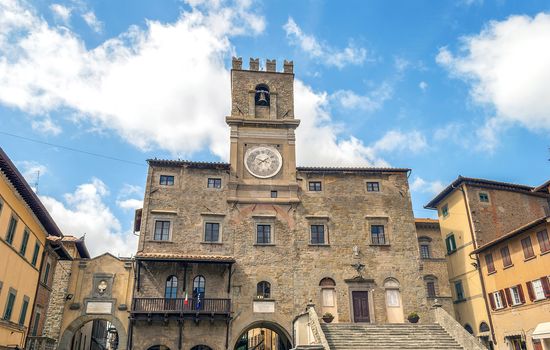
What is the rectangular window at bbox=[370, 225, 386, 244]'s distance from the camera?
2891 cm

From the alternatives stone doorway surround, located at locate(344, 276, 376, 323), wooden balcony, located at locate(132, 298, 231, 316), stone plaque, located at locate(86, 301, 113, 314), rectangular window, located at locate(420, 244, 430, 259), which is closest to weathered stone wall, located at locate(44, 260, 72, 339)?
stone plaque, located at locate(86, 301, 113, 314)

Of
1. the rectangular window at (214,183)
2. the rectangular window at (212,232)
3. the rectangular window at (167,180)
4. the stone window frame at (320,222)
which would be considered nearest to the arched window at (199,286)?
the rectangular window at (212,232)

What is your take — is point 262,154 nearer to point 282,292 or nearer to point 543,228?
point 282,292

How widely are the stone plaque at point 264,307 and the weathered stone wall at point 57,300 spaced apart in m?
11.3

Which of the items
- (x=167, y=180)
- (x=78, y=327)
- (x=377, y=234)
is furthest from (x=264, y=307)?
(x=78, y=327)

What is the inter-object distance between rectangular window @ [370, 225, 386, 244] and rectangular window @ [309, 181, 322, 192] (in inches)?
173

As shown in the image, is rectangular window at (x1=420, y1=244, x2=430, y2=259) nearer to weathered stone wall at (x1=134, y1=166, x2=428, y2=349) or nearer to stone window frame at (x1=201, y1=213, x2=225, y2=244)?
weathered stone wall at (x1=134, y1=166, x2=428, y2=349)

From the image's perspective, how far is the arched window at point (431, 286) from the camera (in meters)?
32.2

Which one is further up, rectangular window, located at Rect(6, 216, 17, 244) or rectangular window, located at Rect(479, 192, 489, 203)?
rectangular window, located at Rect(479, 192, 489, 203)

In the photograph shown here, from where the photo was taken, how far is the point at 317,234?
2867cm

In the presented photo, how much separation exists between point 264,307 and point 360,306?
19.6 ft

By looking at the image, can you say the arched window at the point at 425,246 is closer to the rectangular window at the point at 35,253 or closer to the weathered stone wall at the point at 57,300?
the weathered stone wall at the point at 57,300

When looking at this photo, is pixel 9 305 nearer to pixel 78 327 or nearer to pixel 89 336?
pixel 78 327

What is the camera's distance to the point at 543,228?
23750mm
